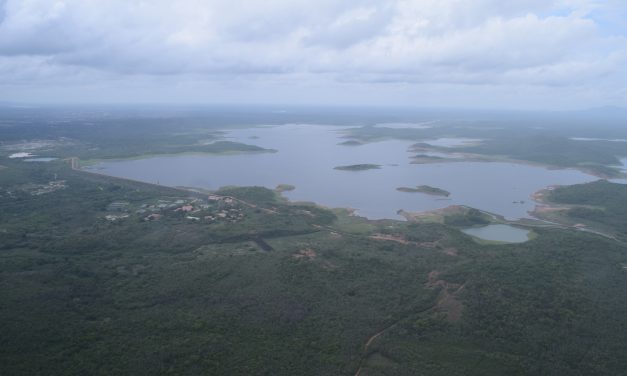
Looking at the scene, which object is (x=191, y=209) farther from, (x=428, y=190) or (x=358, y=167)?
(x=358, y=167)

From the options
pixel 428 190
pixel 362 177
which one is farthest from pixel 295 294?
pixel 362 177

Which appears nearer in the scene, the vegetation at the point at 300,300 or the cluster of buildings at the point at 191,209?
the vegetation at the point at 300,300

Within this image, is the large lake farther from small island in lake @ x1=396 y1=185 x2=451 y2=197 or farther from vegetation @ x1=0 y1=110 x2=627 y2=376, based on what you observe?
vegetation @ x1=0 y1=110 x2=627 y2=376

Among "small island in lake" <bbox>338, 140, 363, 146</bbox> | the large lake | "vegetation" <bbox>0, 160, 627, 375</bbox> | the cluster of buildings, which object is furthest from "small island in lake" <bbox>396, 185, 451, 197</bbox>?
"small island in lake" <bbox>338, 140, 363, 146</bbox>

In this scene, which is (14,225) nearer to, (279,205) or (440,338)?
(279,205)

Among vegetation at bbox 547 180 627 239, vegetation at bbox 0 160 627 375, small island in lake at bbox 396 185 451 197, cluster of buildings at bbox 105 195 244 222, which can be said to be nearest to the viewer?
vegetation at bbox 0 160 627 375

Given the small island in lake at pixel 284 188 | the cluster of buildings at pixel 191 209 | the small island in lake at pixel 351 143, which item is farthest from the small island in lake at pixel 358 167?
the small island in lake at pixel 351 143

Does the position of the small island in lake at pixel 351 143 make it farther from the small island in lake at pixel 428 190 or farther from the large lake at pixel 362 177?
the small island in lake at pixel 428 190

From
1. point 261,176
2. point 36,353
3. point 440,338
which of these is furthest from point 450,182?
point 36,353
